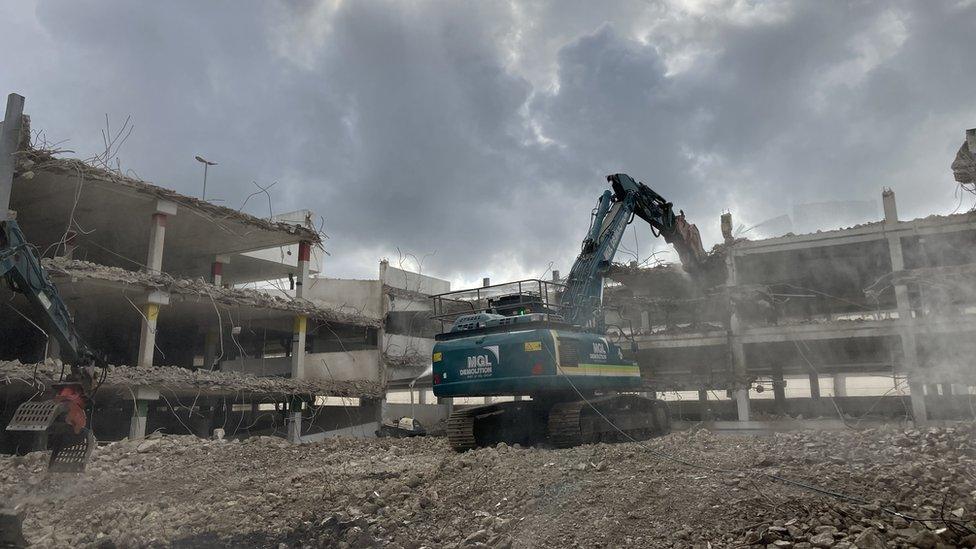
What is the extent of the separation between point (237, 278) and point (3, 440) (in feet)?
39.3

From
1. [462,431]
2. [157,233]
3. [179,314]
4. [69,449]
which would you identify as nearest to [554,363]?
[462,431]

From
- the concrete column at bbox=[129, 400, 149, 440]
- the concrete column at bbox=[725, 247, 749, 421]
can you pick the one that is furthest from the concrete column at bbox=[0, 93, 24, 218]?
the concrete column at bbox=[725, 247, 749, 421]

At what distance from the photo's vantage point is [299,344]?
20.5m

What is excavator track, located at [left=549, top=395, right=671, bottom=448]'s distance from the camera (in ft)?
37.0

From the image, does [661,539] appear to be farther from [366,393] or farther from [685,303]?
[366,393]

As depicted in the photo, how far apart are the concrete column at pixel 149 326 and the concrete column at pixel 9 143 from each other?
3.83 meters

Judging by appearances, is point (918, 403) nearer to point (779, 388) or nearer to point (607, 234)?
point (779, 388)

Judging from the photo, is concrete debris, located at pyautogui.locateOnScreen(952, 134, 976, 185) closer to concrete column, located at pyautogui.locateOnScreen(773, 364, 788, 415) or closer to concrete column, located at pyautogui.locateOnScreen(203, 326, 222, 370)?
concrete column, located at pyautogui.locateOnScreen(773, 364, 788, 415)

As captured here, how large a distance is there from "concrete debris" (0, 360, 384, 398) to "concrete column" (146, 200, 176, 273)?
8.55 ft

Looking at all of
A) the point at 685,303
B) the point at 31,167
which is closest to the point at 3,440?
the point at 31,167

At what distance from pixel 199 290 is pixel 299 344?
13.4 ft

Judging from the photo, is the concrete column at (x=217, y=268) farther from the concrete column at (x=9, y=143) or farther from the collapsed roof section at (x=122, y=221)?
the concrete column at (x=9, y=143)

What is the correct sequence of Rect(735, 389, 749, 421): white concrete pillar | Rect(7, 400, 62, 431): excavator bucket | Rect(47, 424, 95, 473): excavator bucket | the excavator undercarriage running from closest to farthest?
Rect(7, 400, 62, 431): excavator bucket → Rect(47, 424, 95, 473): excavator bucket → the excavator undercarriage → Rect(735, 389, 749, 421): white concrete pillar

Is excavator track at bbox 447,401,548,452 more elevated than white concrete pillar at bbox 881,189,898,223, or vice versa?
white concrete pillar at bbox 881,189,898,223
